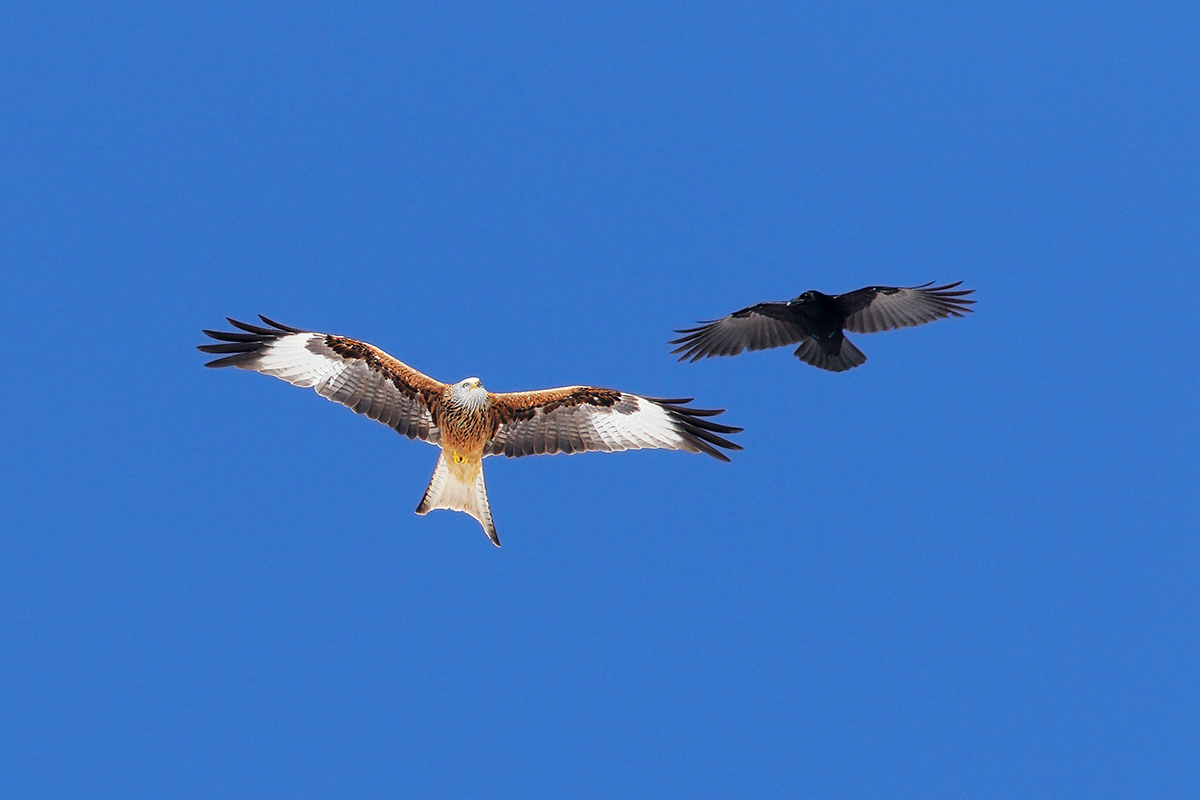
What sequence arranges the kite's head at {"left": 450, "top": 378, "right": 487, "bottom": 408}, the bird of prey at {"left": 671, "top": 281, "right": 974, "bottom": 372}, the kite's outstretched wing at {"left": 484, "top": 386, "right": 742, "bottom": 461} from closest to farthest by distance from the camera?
the kite's head at {"left": 450, "top": 378, "right": 487, "bottom": 408} < the kite's outstretched wing at {"left": 484, "top": 386, "right": 742, "bottom": 461} < the bird of prey at {"left": 671, "top": 281, "right": 974, "bottom": 372}

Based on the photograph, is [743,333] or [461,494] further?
[743,333]

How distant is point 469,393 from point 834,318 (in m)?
5.18

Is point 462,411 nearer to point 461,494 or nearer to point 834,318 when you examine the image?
point 461,494

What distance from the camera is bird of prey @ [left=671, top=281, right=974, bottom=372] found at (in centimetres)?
1457

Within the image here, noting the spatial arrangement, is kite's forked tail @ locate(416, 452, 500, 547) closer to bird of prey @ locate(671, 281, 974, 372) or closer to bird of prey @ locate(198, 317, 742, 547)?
bird of prey @ locate(198, 317, 742, 547)

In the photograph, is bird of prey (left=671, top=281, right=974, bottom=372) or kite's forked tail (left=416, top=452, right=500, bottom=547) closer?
kite's forked tail (left=416, top=452, right=500, bottom=547)

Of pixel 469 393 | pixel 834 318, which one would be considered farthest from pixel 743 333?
pixel 469 393

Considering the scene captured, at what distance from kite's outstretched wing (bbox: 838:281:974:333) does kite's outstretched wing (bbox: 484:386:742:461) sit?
3322 millimetres

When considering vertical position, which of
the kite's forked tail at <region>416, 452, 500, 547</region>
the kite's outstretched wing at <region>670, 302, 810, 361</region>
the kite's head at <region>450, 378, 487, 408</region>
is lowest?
the kite's forked tail at <region>416, 452, 500, 547</region>

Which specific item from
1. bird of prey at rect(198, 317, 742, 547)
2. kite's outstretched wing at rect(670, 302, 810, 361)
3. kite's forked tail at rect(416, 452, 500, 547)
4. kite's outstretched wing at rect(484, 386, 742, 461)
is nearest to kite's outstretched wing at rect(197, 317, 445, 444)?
bird of prey at rect(198, 317, 742, 547)

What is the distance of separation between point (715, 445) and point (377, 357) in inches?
139

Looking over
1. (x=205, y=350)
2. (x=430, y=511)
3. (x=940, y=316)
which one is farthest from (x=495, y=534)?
(x=940, y=316)

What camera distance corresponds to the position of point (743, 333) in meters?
15.4

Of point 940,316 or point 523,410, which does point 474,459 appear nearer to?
point 523,410
